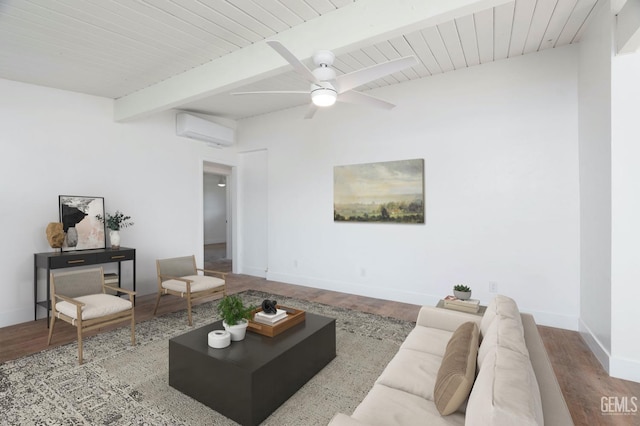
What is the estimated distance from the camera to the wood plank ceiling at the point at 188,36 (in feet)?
8.66

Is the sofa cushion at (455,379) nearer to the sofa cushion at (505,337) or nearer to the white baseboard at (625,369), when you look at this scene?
the sofa cushion at (505,337)

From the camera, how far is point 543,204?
3684mm

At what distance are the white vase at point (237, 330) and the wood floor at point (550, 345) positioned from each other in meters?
2.13

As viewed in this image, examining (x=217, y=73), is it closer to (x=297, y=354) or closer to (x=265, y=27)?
(x=265, y=27)

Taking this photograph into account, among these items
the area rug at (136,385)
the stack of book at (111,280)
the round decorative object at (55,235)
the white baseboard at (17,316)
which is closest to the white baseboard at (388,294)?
the area rug at (136,385)

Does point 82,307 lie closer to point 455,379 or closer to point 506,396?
point 455,379

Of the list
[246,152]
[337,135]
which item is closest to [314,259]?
[337,135]

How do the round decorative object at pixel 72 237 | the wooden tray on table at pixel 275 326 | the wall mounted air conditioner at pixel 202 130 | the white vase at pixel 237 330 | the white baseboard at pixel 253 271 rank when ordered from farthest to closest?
the white baseboard at pixel 253 271, the wall mounted air conditioner at pixel 202 130, the round decorative object at pixel 72 237, the wooden tray on table at pixel 275 326, the white vase at pixel 237 330

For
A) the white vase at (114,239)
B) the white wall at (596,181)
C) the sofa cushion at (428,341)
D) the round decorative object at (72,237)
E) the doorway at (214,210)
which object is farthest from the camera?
the doorway at (214,210)

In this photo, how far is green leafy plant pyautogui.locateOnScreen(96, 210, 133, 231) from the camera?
4465 millimetres

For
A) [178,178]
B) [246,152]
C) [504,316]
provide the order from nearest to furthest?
[504,316] → [178,178] → [246,152]

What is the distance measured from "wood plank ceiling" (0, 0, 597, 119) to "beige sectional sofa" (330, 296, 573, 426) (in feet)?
7.67

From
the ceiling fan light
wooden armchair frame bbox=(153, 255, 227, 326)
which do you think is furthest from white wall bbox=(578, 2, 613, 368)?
wooden armchair frame bbox=(153, 255, 227, 326)

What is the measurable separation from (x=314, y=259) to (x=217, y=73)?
10.7 ft
